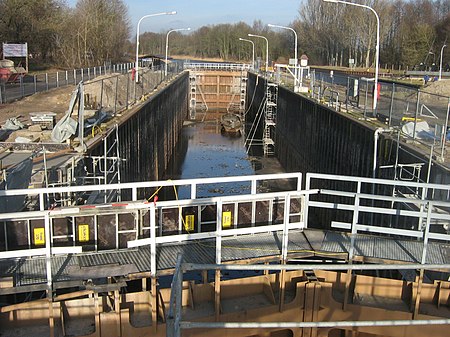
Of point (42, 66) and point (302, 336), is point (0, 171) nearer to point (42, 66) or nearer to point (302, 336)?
point (302, 336)

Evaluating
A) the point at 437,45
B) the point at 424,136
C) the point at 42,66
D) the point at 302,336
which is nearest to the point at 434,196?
the point at 424,136

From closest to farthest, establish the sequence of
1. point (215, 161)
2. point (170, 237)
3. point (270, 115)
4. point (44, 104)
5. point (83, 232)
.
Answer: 1. point (83, 232)
2. point (170, 237)
3. point (44, 104)
4. point (215, 161)
5. point (270, 115)

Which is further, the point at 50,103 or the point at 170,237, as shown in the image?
the point at 50,103

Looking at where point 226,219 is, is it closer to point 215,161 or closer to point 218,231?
point 218,231

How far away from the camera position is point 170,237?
25.8ft

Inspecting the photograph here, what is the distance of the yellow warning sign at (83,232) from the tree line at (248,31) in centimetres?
5197

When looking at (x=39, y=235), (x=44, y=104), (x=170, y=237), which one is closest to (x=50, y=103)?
(x=44, y=104)

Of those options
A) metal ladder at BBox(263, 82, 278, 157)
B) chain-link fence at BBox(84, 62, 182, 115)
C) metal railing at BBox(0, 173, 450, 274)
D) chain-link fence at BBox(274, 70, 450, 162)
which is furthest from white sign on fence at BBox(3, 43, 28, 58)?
metal railing at BBox(0, 173, 450, 274)

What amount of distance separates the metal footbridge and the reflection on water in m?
15.5

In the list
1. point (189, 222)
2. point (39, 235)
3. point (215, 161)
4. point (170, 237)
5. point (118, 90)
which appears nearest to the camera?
point (39, 235)

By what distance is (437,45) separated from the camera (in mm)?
84750

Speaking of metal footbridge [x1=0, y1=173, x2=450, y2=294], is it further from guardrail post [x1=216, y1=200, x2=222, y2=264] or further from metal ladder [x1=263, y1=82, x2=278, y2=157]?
metal ladder [x1=263, y1=82, x2=278, y2=157]

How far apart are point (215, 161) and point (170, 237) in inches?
1034

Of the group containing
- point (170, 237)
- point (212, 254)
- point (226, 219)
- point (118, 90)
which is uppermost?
point (118, 90)
